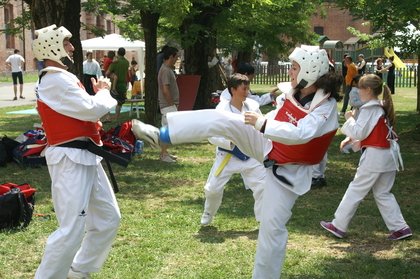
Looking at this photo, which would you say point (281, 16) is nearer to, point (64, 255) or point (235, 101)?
point (235, 101)

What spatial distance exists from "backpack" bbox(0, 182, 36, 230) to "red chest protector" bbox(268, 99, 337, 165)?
3.31 metres

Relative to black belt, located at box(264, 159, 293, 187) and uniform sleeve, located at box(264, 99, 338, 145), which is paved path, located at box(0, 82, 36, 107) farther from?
uniform sleeve, located at box(264, 99, 338, 145)

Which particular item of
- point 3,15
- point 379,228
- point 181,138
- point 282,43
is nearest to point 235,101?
point 379,228

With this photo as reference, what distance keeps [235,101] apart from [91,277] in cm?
250

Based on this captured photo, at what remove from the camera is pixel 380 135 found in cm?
697

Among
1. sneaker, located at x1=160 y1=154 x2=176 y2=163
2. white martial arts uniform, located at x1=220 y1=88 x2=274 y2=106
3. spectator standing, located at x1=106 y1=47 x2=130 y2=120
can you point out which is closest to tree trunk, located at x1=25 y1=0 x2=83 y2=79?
sneaker, located at x1=160 y1=154 x2=176 y2=163

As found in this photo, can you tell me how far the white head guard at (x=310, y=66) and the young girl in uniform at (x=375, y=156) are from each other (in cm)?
218

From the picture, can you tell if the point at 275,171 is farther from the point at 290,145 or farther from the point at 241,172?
the point at 241,172

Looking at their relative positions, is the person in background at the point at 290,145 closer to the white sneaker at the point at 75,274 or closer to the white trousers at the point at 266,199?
the white trousers at the point at 266,199

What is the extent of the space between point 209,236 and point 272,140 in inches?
108

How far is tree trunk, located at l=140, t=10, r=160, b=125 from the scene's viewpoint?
52.1 feet

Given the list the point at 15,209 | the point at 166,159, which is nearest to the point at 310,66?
the point at 15,209

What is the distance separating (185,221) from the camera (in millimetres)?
7723

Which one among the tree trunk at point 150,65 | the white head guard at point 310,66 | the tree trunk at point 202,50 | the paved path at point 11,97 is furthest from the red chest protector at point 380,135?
the paved path at point 11,97
